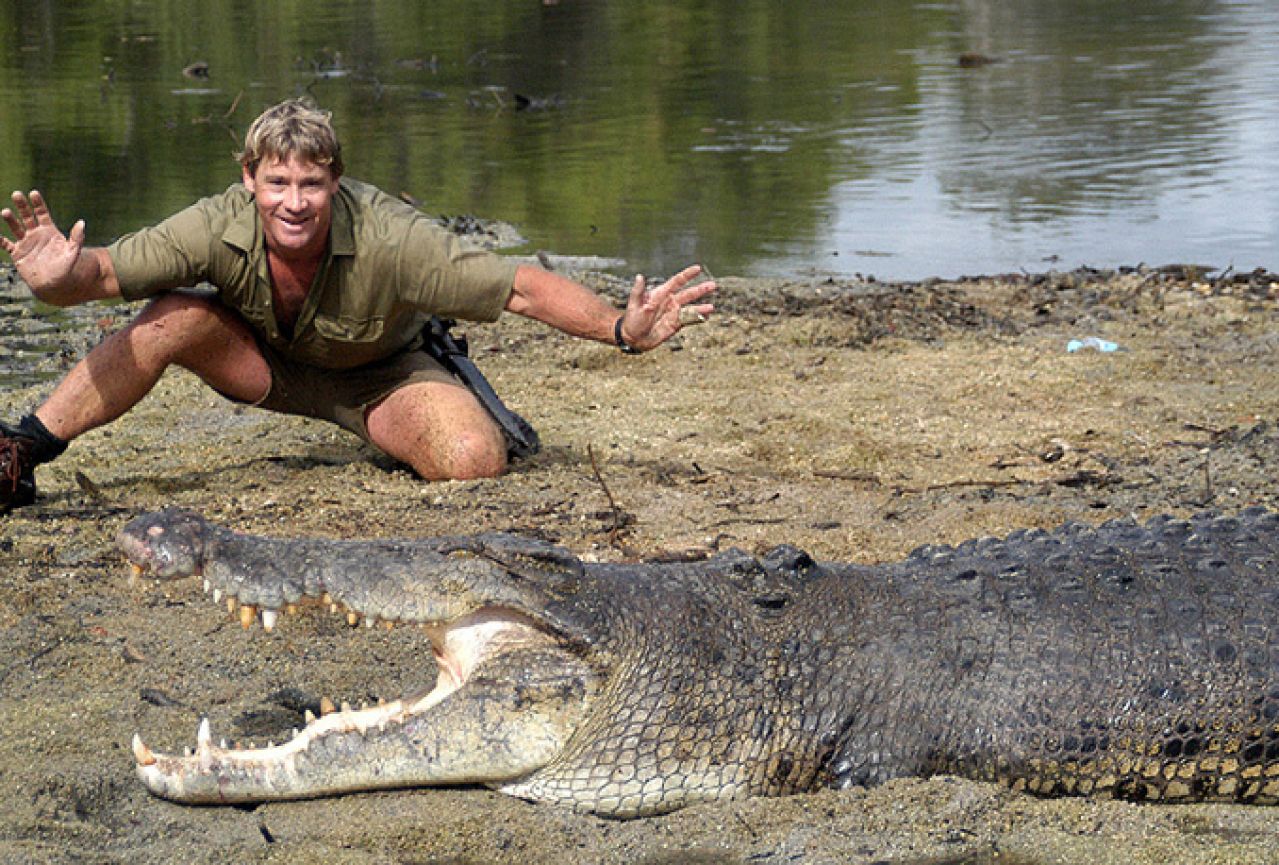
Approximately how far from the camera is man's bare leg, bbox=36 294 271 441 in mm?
4988

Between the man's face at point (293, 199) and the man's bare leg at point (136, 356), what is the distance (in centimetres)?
45

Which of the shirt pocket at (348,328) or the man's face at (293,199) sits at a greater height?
the man's face at (293,199)

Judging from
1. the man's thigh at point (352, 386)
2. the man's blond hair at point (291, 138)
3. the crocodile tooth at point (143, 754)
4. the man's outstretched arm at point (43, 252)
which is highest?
the man's blond hair at point (291, 138)

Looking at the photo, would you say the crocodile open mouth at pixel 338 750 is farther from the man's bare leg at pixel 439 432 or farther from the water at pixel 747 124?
the water at pixel 747 124

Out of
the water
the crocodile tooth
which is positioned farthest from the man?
the water

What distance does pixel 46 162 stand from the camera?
11.2 metres

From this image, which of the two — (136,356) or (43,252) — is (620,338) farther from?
(43,252)

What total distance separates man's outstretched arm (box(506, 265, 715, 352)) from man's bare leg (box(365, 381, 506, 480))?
0.42m

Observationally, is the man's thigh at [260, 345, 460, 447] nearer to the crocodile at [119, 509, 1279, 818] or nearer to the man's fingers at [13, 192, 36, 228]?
the man's fingers at [13, 192, 36, 228]

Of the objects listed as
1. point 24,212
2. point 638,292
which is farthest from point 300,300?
point 638,292

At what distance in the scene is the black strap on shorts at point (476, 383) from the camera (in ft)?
17.3

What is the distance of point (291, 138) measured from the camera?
4.62 m

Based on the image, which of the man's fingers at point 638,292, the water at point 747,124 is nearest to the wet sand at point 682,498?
the man's fingers at point 638,292

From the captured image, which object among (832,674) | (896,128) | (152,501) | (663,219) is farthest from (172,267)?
(896,128)
